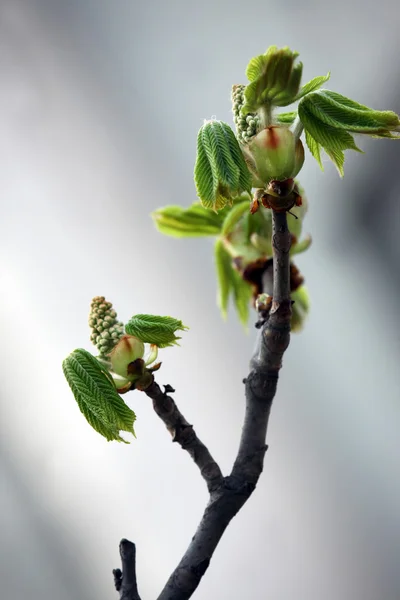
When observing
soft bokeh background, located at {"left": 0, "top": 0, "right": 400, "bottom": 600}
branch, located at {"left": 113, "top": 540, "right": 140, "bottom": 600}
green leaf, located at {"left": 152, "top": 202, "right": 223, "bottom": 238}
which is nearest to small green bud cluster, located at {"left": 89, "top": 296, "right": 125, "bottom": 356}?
branch, located at {"left": 113, "top": 540, "right": 140, "bottom": 600}

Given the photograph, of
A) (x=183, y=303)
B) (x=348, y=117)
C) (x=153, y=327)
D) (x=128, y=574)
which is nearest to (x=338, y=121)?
(x=348, y=117)

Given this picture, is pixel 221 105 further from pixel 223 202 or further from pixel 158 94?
pixel 223 202

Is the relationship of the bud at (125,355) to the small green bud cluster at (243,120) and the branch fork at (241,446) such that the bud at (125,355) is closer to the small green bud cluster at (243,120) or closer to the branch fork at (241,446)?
the branch fork at (241,446)

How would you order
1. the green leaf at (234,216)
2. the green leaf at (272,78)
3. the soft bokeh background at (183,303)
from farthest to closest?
the soft bokeh background at (183,303), the green leaf at (234,216), the green leaf at (272,78)

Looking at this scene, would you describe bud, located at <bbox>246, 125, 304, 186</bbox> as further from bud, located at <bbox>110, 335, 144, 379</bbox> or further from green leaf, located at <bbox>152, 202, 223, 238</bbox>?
green leaf, located at <bbox>152, 202, 223, 238</bbox>

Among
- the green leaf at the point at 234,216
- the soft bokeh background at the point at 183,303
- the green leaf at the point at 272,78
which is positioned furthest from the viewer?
the soft bokeh background at the point at 183,303

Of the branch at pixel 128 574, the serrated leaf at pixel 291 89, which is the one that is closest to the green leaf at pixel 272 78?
the serrated leaf at pixel 291 89

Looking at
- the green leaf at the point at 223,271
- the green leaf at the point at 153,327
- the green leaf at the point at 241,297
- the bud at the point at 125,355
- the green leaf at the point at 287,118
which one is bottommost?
the bud at the point at 125,355

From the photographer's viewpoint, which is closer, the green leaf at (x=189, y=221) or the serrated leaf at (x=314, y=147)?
the serrated leaf at (x=314, y=147)

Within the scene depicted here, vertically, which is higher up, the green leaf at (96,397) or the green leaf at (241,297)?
the green leaf at (241,297)
